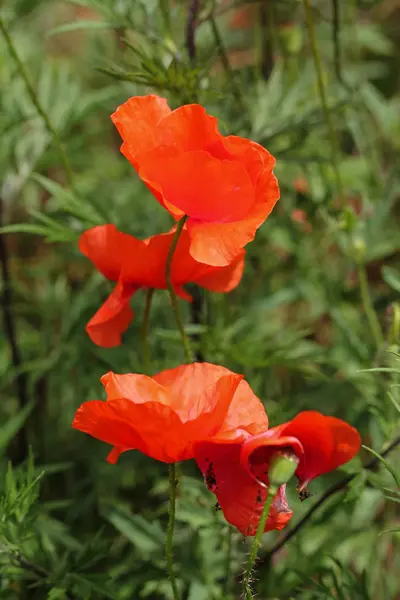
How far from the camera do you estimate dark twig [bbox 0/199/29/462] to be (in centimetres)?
136

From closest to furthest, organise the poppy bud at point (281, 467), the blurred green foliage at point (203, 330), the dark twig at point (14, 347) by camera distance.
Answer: the poppy bud at point (281, 467), the blurred green foliage at point (203, 330), the dark twig at point (14, 347)

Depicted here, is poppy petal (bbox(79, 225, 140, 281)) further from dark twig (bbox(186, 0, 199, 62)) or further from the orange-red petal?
dark twig (bbox(186, 0, 199, 62))

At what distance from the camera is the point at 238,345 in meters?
1.18

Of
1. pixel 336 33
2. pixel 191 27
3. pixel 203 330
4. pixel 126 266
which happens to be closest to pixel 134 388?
pixel 126 266

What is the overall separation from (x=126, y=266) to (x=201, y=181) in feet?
0.49

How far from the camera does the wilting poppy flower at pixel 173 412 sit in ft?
2.42

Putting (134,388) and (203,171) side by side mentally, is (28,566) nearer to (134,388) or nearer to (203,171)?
(134,388)

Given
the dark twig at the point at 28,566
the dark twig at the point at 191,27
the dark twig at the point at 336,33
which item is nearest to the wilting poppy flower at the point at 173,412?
the dark twig at the point at 28,566

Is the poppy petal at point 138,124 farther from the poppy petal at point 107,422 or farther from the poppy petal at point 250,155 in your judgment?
the poppy petal at point 107,422

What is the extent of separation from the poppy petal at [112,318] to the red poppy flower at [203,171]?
0.14 metres

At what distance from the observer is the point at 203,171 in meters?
0.78

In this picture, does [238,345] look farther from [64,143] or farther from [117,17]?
[64,143]

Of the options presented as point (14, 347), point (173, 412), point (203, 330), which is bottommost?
point (14, 347)

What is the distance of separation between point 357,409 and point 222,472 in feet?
2.02
